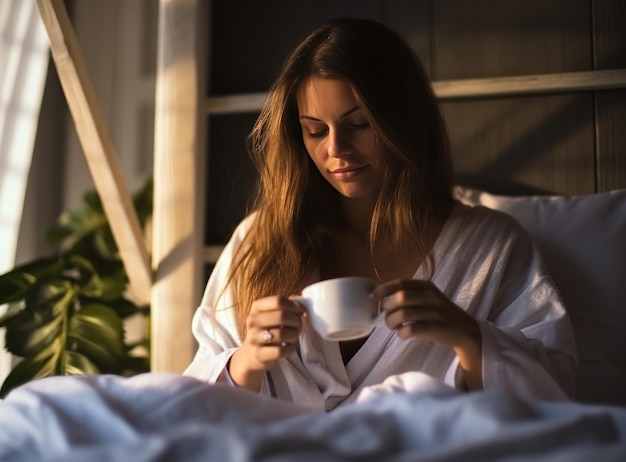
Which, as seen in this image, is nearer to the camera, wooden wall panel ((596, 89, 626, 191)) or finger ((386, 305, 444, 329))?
finger ((386, 305, 444, 329))

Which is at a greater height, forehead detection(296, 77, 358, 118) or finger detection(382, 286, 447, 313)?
forehead detection(296, 77, 358, 118)

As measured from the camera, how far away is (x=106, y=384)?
3.10ft

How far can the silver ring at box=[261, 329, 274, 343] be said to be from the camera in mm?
1173

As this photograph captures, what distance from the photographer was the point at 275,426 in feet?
2.55

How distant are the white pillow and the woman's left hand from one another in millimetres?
404

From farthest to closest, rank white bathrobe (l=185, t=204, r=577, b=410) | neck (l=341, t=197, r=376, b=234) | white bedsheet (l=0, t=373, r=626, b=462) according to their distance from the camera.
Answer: neck (l=341, t=197, r=376, b=234) < white bathrobe (l=185, t=204, r=577, b=410) < white bedsheet (l=0, t=373, r=626, b=462)

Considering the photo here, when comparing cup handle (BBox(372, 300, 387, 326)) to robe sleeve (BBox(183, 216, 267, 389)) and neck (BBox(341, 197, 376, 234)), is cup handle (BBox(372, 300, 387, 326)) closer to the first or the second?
robe sleeve (BBox(183, 216, 267, 389))

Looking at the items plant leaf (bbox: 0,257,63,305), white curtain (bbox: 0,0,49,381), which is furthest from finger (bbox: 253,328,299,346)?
white curtain (bbox: 0,0,49,381)

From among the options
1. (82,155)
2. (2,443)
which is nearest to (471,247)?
(2,443)

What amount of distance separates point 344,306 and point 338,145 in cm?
42

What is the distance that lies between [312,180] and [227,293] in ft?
0.93

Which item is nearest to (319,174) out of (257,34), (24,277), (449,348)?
(449,348)

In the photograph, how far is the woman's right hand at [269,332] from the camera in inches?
45.1

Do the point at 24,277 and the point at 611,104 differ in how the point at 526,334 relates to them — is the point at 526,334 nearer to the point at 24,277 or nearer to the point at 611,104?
the point at 611,104
